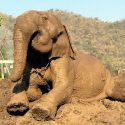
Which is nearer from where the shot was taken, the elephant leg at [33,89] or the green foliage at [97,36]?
the elephant leg at [33,89]

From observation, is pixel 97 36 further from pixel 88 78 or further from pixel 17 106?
pixel 17 106

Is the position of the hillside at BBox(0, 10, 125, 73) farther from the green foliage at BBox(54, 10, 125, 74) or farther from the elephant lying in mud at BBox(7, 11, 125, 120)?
the elephant lying in mud at BBox(7, 11, 125, 120)

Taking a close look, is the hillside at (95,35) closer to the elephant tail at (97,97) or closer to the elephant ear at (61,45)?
the elephant tail at (97,97)

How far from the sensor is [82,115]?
22.7 ft

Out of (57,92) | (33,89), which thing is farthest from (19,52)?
(33,89)

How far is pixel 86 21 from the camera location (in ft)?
208

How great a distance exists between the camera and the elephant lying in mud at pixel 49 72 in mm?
6344

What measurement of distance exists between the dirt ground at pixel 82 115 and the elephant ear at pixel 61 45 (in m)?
0.78

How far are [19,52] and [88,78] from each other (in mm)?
1588

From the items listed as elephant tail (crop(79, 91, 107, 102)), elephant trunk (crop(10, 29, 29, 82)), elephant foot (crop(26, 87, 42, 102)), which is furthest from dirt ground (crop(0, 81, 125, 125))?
elephant trunk (crop(10, 29, 29, 82))

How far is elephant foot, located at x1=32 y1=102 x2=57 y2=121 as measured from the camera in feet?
20.5

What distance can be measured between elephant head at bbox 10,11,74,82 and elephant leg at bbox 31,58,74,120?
19cm

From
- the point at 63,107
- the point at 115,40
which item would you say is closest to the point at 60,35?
the point at 63,107

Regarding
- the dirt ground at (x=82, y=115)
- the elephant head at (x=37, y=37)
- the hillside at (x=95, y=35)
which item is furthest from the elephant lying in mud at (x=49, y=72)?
the hillside at (x=95, y=35)
